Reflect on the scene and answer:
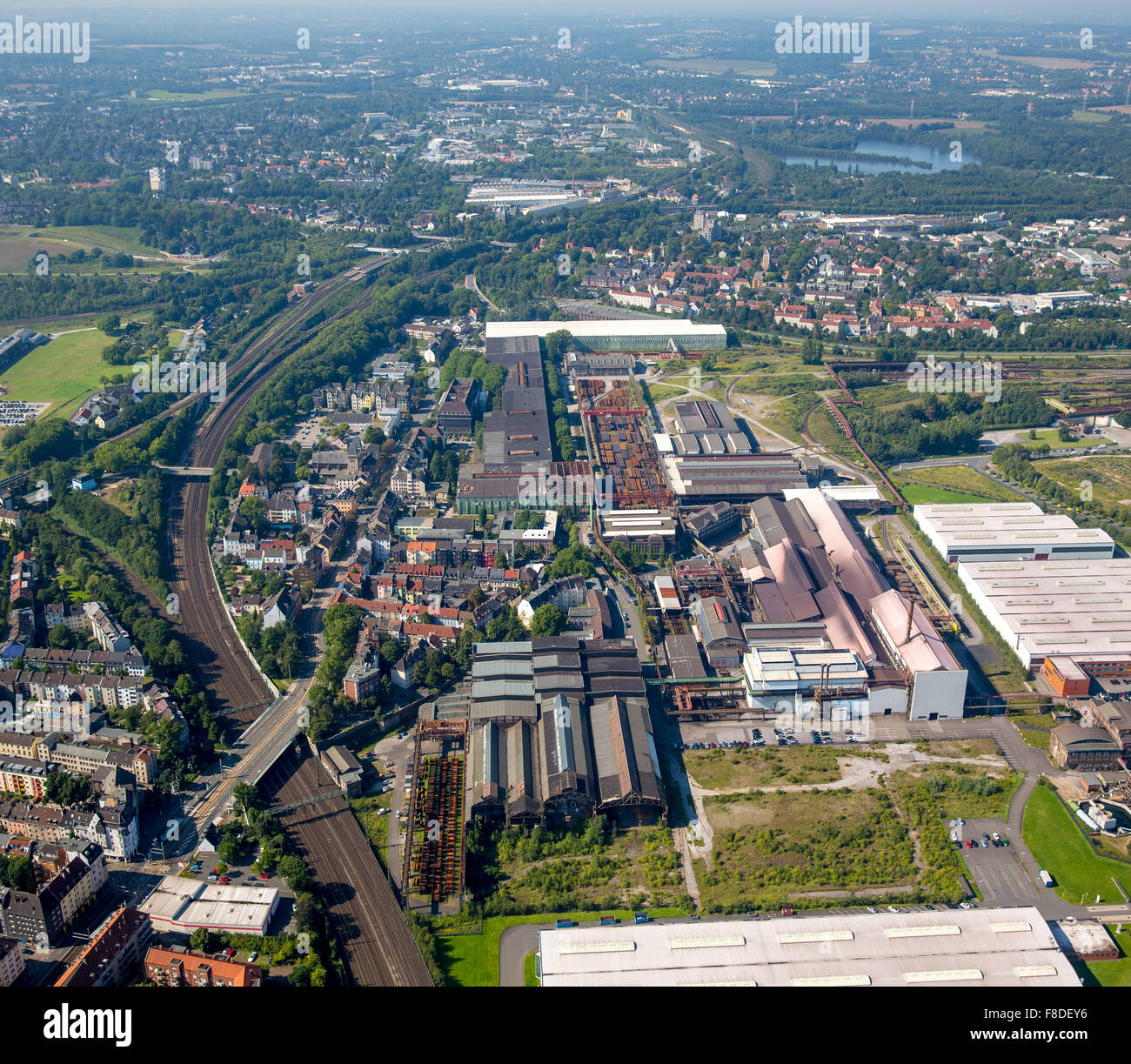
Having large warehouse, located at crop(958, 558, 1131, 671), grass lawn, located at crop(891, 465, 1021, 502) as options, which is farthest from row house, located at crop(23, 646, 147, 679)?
grass lawn, located at crop(891, 465, 1021, 502)

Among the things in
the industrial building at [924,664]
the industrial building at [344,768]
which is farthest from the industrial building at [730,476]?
the industrial building at [344,768]

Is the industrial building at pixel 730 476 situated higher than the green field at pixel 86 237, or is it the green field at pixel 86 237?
the green field at pixel 86 237

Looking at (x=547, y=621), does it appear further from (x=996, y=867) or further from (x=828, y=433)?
(x=828, y=433)

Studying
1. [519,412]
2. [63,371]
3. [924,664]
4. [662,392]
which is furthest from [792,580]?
[63,371]

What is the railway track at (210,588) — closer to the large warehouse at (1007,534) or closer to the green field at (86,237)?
the large warehouse at (1007,534)

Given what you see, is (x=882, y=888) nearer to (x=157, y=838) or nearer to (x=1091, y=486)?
(x=157, y=838)

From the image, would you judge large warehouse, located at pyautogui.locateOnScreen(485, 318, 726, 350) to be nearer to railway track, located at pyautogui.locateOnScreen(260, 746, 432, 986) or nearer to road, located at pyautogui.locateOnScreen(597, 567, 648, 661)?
road, located at pyautogui.locateOnScreen(597, 567, 648, 661)

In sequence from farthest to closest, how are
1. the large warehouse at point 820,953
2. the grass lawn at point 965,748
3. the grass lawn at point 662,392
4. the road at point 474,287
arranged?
the road at point 474,287, the grass lawn at point 662,392, the grass lawn at point 965,748, the large warehouse at point 820,953
